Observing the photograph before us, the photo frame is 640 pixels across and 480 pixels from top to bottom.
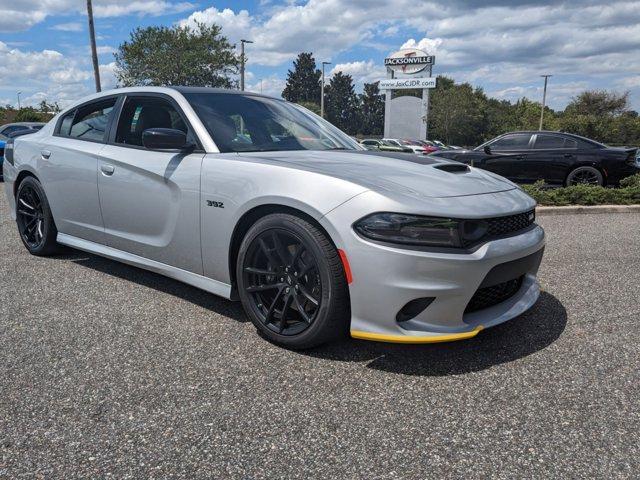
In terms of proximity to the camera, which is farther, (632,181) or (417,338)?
(632,181)

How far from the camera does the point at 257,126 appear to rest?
3.60 meters

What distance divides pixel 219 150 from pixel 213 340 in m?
1.17

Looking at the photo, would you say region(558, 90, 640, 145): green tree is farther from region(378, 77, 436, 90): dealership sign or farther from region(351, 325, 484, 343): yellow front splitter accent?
region(351, 325, 484, 343): yellow front splitter accent

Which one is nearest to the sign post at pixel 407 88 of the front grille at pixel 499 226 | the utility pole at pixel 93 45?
the utility pole at pixel 93 45

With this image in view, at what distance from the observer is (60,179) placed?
4.30 m

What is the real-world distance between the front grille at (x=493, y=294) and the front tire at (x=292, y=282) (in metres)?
0.66

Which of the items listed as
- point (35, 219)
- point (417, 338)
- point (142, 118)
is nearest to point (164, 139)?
point (142, 118)

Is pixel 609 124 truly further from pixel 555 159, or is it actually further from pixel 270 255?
pixel 270 255

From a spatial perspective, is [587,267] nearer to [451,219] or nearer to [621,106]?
[451,219]

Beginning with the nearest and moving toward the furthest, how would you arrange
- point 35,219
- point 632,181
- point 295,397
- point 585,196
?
point 295,397 → point 35,219 → point 585,196 → point 632,181

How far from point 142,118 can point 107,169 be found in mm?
465

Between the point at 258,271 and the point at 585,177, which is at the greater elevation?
the point at 258,271

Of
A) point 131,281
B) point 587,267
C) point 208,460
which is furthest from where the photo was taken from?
point 587,267

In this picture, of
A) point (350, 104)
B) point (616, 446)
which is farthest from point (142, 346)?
point (350, 104)
